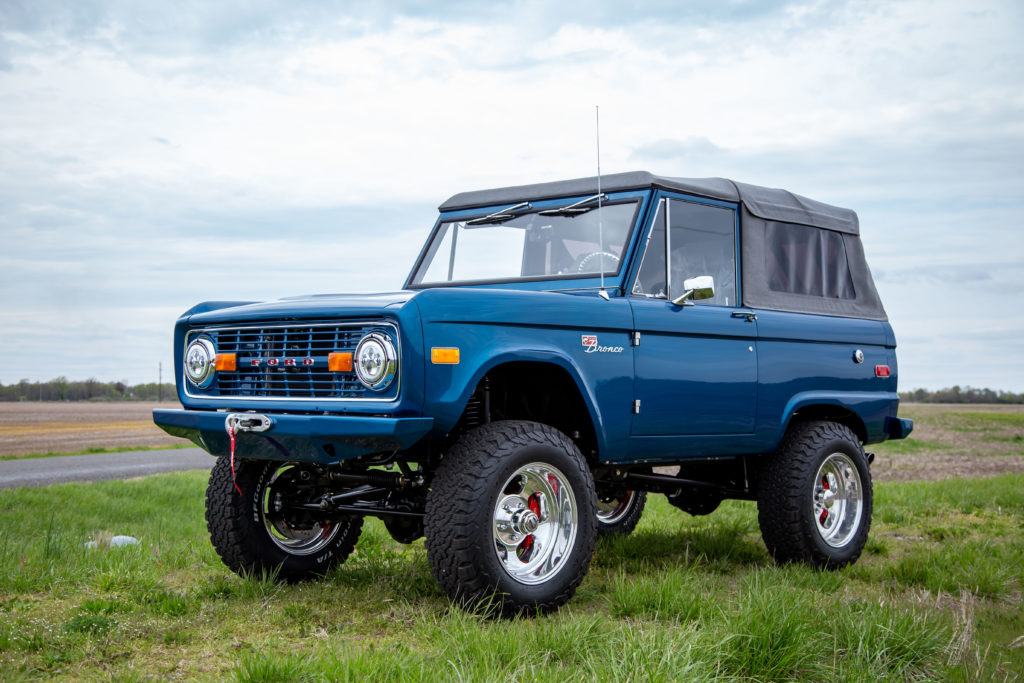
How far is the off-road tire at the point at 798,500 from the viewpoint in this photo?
242 inches

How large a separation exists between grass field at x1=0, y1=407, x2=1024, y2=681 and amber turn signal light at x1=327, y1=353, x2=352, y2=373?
118cm

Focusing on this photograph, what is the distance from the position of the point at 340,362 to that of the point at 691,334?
224 centimetres

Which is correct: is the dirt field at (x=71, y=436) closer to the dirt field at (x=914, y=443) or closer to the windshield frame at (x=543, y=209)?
the dirt field at (x=914, y=443)

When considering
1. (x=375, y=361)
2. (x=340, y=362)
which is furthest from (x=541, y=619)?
(x=340, y=362)

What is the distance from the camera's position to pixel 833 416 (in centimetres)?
696

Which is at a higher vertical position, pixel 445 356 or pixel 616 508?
pixel 445 356

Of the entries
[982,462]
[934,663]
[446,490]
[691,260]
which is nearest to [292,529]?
[446,490]

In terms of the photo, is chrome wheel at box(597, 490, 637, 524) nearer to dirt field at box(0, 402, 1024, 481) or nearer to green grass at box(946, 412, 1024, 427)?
dirt field at box(0, 402, 1024, 481)

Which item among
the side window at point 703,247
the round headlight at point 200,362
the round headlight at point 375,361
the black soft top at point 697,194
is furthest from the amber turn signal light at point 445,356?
the black soft top at point 697,194

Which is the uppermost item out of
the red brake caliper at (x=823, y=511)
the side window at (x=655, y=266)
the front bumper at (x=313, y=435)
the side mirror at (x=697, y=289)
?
the side window at (x=655, y=266)

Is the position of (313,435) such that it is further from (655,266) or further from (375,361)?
(655,266)

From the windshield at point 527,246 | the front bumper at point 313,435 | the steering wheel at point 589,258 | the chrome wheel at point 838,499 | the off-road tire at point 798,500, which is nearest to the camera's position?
the front bumper at point 313,435

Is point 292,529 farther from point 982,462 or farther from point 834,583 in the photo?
point 982,462

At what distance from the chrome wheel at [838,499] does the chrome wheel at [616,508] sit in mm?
1594
